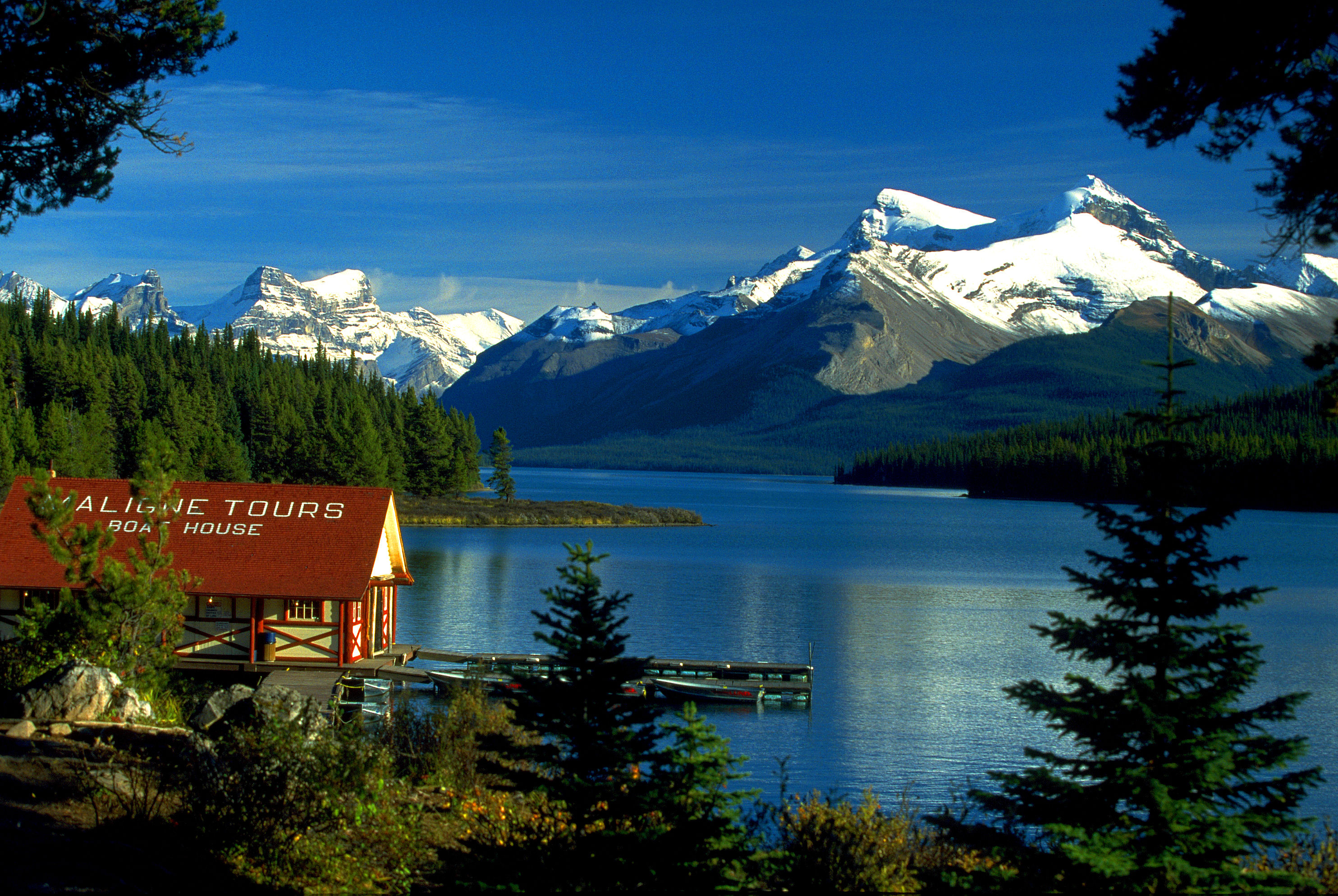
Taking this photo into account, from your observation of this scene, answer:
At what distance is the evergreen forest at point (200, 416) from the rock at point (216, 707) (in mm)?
52762

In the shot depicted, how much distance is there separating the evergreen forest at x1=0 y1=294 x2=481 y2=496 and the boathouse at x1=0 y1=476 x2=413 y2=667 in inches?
1508

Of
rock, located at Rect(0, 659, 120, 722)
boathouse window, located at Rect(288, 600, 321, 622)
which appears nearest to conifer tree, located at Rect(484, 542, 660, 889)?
rock, located at Rect(0, 659, 120, 722)

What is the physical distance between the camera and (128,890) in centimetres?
880

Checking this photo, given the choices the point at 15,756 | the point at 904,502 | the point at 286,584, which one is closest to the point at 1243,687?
the point at 15,756

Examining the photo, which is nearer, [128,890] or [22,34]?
[128,890]

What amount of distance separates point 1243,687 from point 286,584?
24935 millimetres

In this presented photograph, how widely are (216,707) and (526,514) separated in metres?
86.8

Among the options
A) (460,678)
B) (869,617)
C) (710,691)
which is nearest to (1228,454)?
(869,617)

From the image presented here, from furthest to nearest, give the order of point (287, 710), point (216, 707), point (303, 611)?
point (303, 611), point (216, 707), point (287, 710)

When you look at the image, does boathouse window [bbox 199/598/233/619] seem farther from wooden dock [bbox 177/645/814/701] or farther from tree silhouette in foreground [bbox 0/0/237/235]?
tree silhouette in foreground [bbox 0/0/237/235]

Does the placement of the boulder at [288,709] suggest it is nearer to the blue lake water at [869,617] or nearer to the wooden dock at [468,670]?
the wooden dock at [468,670]

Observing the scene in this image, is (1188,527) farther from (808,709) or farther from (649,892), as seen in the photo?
(808,709)

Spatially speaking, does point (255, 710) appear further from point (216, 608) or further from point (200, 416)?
point (200, 416)

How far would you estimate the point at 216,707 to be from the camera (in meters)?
17.4
